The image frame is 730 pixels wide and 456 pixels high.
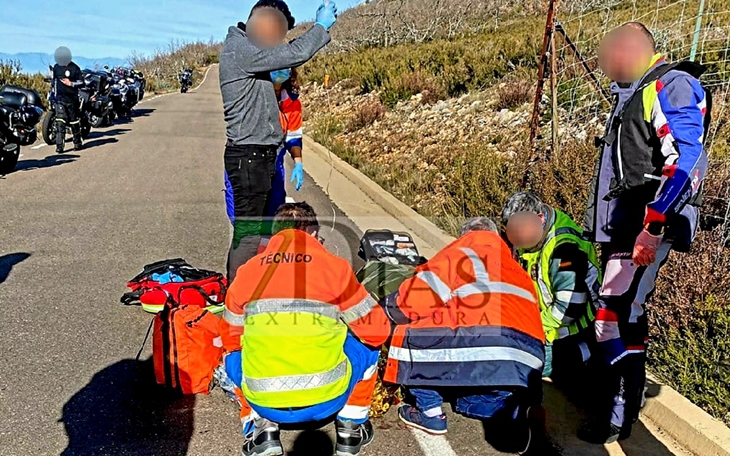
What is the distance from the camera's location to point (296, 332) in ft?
9.71

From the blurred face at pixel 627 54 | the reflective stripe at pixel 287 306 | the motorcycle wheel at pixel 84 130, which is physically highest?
the blurred face at pixel 627 54

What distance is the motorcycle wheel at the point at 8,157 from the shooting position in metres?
9.88

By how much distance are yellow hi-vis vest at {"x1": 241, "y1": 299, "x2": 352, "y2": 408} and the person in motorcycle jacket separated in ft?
36.7

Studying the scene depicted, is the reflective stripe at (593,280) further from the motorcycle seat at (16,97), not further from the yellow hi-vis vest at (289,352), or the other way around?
the motorcycle seat at (16,97)

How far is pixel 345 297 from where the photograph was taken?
310cm

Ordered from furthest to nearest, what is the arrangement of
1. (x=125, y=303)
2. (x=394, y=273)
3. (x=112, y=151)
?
1. (x=112, y=151)
2. (x=125, y=303)
3. (x=394, y=273)

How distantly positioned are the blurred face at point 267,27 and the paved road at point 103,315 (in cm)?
212

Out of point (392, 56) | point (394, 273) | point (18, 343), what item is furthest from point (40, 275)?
point (392, 56)

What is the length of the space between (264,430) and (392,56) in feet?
61.6

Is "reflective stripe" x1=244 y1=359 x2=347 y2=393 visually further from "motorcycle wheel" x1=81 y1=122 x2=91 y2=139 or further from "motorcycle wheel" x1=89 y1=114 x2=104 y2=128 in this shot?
"motorcycle wheel" x1=89 y1=114 x2=104 y2=128

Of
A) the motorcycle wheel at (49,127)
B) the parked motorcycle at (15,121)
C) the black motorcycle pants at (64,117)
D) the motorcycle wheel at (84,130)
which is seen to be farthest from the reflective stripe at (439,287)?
the motorcycle wheel at (84,130)

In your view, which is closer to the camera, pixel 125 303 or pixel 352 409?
Result: pixel 352 409

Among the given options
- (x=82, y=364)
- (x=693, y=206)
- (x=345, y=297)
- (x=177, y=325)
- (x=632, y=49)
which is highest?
(x=632, y=49)

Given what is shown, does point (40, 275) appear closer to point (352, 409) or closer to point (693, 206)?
point (352, 409)
